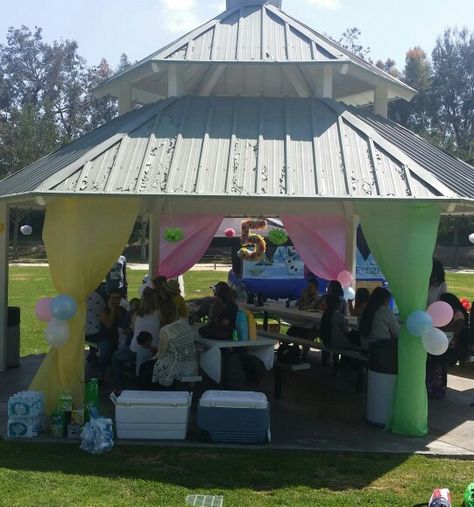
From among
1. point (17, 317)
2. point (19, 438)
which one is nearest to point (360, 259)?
point (17, 317)

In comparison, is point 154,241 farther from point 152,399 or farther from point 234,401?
point 234,401

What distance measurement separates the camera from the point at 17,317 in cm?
1090

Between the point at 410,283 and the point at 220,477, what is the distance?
2.92 meters

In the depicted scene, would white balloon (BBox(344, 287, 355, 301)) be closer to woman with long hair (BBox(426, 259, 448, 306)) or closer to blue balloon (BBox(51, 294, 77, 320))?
woman with long hair (BBox(426, 259, 448, 306))

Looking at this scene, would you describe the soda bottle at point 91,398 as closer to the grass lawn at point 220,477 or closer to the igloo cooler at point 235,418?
the grass lawn at point 220,477

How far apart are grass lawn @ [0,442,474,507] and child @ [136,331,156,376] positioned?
1.96 meters

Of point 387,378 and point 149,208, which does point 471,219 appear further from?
point 387,378

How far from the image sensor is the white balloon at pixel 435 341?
22.5 feet

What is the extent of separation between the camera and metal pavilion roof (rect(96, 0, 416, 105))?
949cm

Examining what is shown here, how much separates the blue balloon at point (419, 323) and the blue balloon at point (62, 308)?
366 centimetres

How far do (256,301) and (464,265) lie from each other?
3509cm

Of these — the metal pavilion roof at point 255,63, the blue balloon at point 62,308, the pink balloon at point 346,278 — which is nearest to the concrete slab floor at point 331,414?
the blue balloon at point 62,308

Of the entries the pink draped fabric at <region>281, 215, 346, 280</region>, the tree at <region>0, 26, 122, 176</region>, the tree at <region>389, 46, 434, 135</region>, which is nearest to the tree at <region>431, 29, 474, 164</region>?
the tree at <region>389, 46, 434, 135</region>

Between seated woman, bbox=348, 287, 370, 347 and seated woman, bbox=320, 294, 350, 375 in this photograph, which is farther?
seated woman, bbox=348, 287, 370, 347
